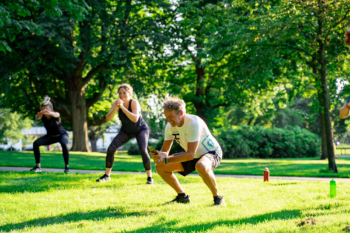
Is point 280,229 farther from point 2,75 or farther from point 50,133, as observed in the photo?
point 2,75

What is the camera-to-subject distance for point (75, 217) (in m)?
4.60

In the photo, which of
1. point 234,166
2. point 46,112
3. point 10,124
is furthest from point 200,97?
point 10,124

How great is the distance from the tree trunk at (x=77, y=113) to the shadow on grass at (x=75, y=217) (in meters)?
18.3

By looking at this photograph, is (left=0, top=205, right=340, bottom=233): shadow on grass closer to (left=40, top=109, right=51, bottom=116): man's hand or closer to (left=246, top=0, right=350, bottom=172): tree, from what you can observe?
(left=40, top=109, right=51, bottom=116): man's hand

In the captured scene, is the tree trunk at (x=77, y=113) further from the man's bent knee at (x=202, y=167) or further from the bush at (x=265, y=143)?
the man's bent knee at (x=202, y=167)

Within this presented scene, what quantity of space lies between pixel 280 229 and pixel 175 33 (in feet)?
61.3

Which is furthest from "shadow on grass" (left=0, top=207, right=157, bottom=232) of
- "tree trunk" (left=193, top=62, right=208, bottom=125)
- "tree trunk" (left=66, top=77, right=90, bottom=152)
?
"tree trunk" (left=193, top=62, right=208, bottom=125)

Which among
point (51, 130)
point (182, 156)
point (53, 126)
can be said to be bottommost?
point (182, 156)

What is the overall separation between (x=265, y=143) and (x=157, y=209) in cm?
2316

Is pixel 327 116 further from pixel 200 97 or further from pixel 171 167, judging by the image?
pixel 200 97

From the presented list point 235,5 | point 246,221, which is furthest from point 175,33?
point 246,221

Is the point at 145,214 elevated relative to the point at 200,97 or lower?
lower

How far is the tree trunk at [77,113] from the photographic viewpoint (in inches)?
886

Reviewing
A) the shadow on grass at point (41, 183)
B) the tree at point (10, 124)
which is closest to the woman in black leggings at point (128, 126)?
the shadow on grass at point (41, 183)
